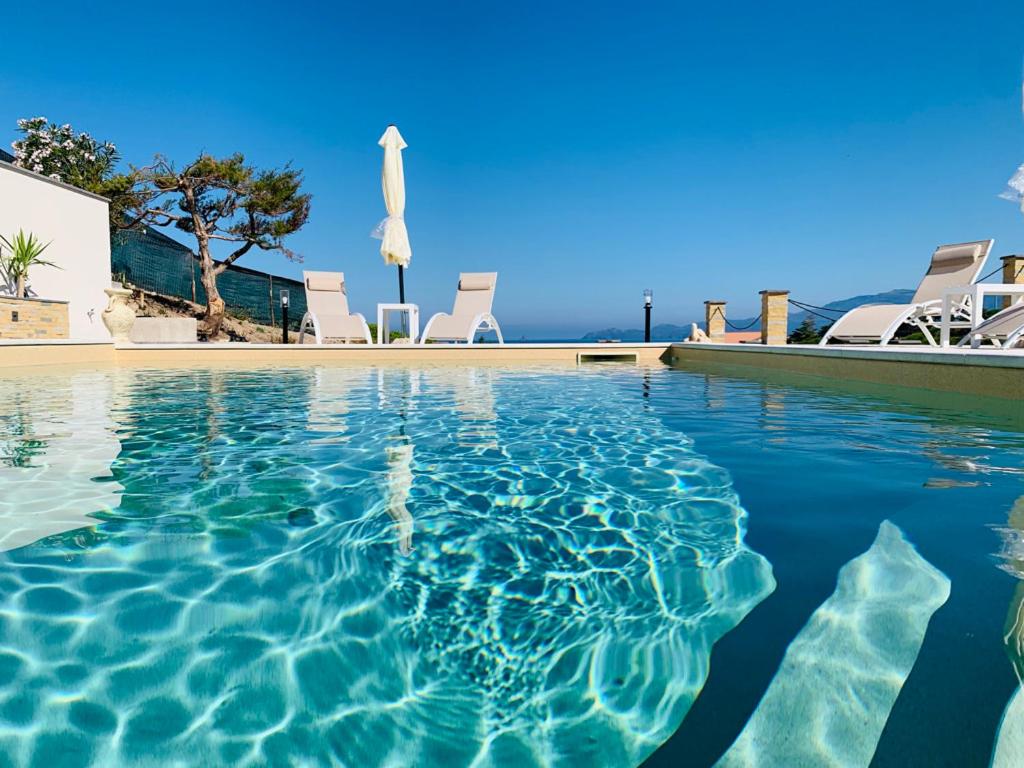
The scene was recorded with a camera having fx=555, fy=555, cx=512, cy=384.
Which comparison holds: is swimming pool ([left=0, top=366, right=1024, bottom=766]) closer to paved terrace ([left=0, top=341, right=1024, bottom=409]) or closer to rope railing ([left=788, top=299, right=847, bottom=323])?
paved terrace ([left=0, top=341, right=1024, bottom=409])

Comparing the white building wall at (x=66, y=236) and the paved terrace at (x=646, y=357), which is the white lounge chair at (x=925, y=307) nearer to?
the paved terrace at (x=646, y=357)

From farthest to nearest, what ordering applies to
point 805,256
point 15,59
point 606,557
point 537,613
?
point 805,256 → point 15,59 → point 606,557 → point 537,613

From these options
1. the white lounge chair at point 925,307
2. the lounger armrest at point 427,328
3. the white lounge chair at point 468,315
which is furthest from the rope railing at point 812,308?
the lounger armrest at point 427,328

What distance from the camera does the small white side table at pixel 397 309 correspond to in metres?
10.7

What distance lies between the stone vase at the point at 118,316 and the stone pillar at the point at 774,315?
1223 centimetres

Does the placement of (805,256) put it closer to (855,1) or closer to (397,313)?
(855,1)

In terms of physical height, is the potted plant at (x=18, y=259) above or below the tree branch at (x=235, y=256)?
below

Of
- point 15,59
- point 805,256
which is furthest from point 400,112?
point 805,256

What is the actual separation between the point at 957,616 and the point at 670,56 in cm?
2094

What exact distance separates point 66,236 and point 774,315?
47.6 feet

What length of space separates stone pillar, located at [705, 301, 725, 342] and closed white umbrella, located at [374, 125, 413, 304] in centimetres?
661

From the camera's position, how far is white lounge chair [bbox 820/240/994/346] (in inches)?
303

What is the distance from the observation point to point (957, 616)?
126 centimetres

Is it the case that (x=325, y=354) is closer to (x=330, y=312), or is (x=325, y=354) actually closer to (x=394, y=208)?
(x=330, y=312)
